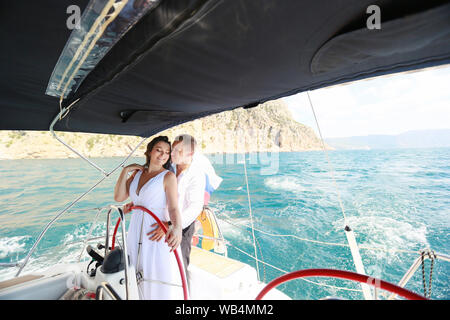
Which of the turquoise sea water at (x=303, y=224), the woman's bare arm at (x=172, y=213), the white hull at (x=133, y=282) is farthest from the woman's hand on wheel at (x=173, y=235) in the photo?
the turquoise sea water at (x=303, y=224)

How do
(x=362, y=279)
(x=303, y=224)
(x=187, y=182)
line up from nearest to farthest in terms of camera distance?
(x=362, y=279)
(x=187, y=182)
(x=303, y=224)

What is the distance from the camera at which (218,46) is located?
78 centimetres

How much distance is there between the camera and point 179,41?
0.74m

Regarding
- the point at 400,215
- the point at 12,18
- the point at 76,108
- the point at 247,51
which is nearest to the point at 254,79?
the point at 247,51

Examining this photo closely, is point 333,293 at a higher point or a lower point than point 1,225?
lower

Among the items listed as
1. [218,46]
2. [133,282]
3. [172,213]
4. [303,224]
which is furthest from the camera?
[303,224]

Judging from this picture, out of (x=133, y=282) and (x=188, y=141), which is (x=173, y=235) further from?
(x=188, y=141)

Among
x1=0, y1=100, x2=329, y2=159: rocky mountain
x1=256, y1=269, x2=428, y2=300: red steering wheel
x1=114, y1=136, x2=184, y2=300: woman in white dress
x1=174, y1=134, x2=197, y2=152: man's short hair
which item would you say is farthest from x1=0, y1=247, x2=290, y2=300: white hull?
x1=0, y1=100, x2=329, y2=159: rocky mountain

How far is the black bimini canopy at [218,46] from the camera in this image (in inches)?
23.0

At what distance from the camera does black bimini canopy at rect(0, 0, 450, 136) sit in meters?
0.58

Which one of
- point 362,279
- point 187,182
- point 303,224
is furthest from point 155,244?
point 303,224

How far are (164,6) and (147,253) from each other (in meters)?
1.28

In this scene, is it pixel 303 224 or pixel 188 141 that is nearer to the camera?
pixel 188 141
